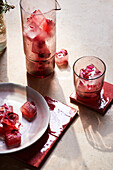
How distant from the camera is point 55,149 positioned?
3.51 ft

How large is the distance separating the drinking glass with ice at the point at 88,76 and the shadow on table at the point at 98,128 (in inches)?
2.8

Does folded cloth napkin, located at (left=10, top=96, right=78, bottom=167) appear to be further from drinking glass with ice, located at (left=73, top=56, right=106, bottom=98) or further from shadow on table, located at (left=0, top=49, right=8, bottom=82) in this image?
shadow on table, located at (left=0, top=49, right=8, bottom=82)

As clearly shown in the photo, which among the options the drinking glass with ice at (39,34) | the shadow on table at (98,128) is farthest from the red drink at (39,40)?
the shadow on table at (98,128)

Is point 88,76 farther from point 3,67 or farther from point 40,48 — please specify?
point 3,67

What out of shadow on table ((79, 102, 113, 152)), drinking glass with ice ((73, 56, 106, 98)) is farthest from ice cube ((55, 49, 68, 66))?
shadow on table ((79, 102, 113, 152))

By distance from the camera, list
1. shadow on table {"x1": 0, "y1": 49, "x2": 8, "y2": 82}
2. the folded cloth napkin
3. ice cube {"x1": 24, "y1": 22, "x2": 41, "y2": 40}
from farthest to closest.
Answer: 1. shadow on table {"x1": 0, "y1": 49, "x2": 8, "y2": 82}
2. ice cube {"x1": 24, "y1": 22, "x2": 41, "y2": 40}
3. the folded cloth napkin

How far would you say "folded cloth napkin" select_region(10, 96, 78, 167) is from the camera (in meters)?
1.03

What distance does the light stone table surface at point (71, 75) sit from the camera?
1.04 meters

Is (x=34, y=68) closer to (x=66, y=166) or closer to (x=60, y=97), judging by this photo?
(x=60, y=97)

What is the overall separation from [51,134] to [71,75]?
1.06ft

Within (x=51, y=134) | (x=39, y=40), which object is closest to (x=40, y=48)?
(x=39, y=40)

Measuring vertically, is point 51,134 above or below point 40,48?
below

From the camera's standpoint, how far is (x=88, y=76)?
1.16 metres

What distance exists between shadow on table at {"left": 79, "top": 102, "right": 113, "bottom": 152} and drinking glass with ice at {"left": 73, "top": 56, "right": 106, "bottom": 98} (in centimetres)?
7
